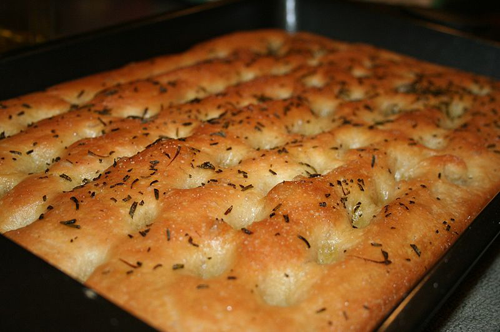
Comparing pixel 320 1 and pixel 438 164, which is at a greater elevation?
pixel 320 1

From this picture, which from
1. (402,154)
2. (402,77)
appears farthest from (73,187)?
(402,77)

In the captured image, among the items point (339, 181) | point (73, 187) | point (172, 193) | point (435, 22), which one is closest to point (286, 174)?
point (339, 181)

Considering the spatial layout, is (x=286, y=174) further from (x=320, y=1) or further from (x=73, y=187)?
(x=320, y=1)

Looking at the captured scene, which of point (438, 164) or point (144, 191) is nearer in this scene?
point (144, 191)

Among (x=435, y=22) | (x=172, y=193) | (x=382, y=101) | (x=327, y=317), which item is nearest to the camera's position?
(x=327, y=317)

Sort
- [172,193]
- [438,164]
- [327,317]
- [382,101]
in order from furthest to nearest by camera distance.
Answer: [382,101]
[438,164]
[172,193]
[327,317]

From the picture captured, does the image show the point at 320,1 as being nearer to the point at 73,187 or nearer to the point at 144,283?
the point at 73,187
